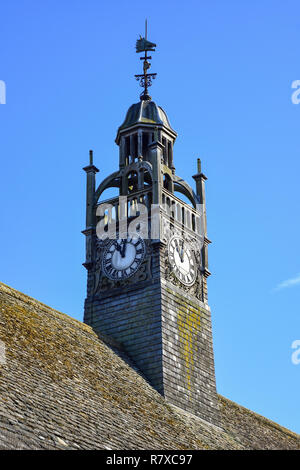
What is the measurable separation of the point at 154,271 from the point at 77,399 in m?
10.9

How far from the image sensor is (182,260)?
3659 cm

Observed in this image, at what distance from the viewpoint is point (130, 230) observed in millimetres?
36344

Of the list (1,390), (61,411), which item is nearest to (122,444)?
(61,411)

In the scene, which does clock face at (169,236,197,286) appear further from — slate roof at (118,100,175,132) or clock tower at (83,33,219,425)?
slate roof at (118,100,175,132)

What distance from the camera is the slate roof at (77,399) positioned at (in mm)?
20922

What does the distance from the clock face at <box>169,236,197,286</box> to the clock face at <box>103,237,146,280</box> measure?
1270mm

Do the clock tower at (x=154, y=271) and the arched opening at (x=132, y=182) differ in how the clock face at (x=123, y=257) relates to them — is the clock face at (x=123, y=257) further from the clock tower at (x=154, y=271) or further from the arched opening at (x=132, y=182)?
the arched opening at (x=132, y=182)

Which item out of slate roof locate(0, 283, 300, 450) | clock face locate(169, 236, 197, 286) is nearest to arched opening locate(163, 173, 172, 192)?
clock face locate(169, 236, 197, 286)

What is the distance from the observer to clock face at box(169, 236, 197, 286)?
3603cm

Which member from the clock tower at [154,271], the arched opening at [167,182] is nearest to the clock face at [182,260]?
the clock tower at [154,271]

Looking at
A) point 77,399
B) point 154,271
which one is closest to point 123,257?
point 154,271

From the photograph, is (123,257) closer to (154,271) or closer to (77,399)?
(154,271)
